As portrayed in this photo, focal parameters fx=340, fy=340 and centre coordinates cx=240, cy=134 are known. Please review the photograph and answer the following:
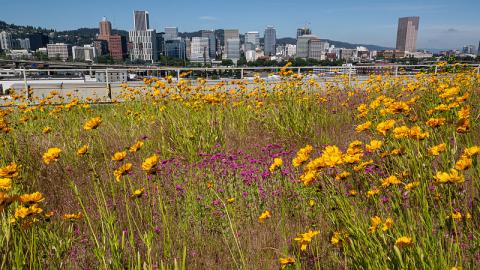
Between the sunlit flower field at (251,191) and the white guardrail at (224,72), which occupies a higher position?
the white guardrail at (224,72)

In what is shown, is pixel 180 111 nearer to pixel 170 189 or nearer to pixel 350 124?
pixel 170 189

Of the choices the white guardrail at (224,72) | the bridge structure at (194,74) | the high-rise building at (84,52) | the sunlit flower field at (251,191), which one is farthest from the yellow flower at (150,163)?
the high-rise building at (84,52)

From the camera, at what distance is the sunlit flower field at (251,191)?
152cm

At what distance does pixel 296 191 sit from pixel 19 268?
6.38ft

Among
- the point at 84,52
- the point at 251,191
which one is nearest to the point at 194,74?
the point at 251,191

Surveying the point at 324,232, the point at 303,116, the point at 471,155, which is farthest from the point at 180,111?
the point at 471,155

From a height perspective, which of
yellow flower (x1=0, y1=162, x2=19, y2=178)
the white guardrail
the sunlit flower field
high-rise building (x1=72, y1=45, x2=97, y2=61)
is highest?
high-rise building (x1=72, y1=45, x2=97, y2=61)

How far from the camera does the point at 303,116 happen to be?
4.54 metres

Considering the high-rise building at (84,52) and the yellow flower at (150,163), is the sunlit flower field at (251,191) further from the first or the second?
the high-rise building at (84,52)

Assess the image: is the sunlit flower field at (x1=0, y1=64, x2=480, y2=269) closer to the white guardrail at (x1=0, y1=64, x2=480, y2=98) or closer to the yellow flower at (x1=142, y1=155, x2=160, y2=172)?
the yellow flower at (x1=142, y1=155, x2=160, y2=172)

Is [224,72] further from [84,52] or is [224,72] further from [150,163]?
[84,52]

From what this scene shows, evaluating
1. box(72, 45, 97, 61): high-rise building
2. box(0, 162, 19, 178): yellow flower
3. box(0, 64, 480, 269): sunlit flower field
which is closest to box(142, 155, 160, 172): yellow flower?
box(0, 64, 480, 269): sunlit flower field

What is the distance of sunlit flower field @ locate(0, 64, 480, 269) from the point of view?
1523 millimetres

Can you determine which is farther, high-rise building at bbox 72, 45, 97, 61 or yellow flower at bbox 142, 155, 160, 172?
high-rise building at bbox 72, 45, 97, 61
